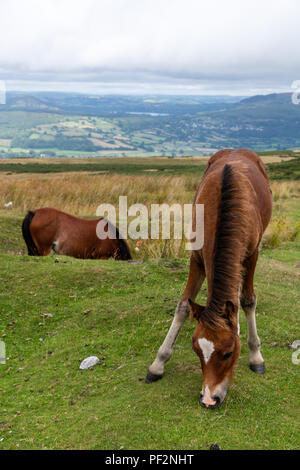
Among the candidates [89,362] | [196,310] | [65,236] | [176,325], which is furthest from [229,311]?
[65,236]

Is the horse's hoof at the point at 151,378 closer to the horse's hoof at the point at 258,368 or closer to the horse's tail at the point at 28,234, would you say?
the horse's hoof at the point at 258,368

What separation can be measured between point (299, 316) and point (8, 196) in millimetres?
14141

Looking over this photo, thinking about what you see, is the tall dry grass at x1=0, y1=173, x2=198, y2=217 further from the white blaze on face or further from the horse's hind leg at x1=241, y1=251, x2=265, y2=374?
the white blaze on face

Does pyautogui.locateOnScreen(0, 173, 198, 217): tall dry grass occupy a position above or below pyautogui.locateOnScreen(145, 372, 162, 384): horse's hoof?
below

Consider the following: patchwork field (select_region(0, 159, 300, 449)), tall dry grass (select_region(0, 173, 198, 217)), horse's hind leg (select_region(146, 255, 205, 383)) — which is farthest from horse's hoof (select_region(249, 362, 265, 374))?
tall dry grass (select_region(0, 173, 198, 217))

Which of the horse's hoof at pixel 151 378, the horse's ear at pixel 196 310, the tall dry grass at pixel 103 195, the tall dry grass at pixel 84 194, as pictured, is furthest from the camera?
the tall dry grass at pixel 84 194

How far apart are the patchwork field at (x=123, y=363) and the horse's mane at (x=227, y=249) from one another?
99 cm

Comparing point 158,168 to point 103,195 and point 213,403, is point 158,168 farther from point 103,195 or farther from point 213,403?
point 213,403

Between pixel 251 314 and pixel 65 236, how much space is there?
7.46 m

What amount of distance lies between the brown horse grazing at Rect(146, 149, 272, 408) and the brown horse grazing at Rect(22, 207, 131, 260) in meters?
6.29

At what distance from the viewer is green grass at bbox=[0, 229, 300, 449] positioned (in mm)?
3705

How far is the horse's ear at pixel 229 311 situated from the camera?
148 inches

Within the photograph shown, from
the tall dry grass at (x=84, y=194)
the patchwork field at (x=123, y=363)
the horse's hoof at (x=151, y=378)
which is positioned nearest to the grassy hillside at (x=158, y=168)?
the tall dry grass at (x=84, y=194)

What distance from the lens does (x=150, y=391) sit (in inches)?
175
